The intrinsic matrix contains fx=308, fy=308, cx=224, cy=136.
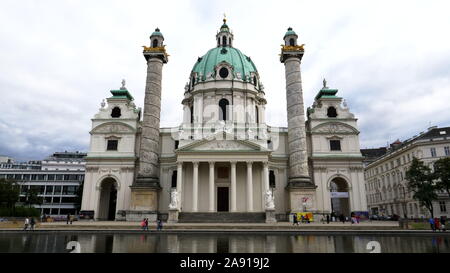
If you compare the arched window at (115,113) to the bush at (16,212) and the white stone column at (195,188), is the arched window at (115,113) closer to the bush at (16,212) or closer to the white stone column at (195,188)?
the white stone column at (195,188)

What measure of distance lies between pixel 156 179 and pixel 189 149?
5479 mm

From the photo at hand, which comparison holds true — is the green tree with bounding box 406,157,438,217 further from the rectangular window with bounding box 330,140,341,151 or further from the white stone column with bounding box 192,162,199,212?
the white stone column with bounding box 192,162,199,212

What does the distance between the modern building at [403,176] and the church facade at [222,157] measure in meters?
11.5

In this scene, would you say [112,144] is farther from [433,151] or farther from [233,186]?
[433,151]

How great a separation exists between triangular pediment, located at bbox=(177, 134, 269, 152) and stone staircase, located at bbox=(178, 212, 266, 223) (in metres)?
7.20

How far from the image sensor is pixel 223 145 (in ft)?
116

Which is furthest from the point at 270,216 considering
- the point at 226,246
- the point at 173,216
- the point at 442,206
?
the point at 442,206

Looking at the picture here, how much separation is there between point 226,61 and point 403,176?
32.4 meters

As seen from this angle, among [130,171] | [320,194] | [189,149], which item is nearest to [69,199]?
[130,171]

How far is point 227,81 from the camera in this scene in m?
44.8

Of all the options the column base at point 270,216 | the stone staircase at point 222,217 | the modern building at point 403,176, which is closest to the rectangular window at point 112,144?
the stone staircase at point 222,217

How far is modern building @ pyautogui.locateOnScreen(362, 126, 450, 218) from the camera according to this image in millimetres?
42344
